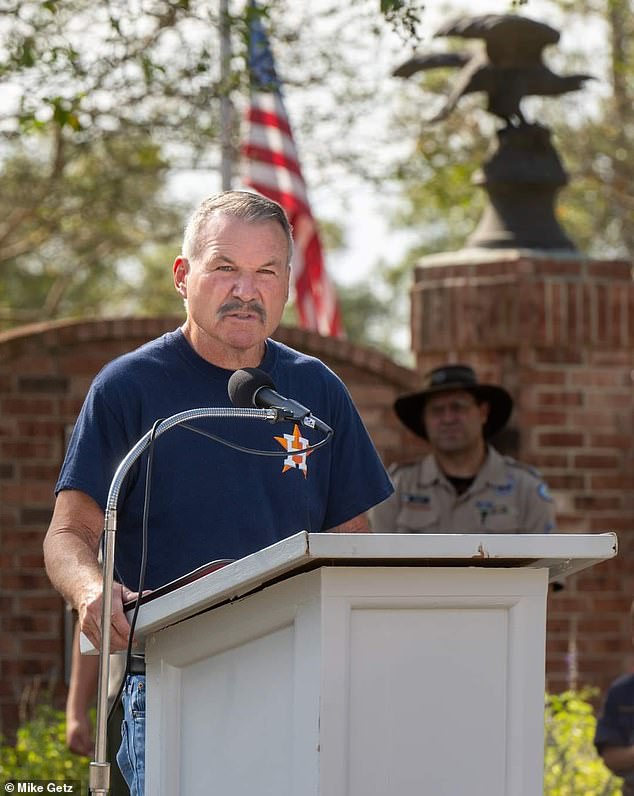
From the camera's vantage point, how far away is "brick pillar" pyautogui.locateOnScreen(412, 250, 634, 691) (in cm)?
727

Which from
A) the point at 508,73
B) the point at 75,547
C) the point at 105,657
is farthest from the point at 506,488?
the point at 105,657

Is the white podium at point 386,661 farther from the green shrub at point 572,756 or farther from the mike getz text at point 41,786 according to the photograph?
the green shrub at point 572,756

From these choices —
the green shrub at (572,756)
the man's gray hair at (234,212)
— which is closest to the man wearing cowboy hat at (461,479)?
the green shrub at (572,756)

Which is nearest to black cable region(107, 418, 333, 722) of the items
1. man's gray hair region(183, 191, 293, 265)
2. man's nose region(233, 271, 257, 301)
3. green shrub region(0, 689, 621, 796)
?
man's nose region(233, 271, 257, 301)

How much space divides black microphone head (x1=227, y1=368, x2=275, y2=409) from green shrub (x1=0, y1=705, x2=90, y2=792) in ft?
11.0

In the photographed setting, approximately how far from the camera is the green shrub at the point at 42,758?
5973mm

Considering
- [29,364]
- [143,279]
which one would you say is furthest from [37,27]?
[143,279]

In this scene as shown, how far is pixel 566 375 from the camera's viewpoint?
24.2ft

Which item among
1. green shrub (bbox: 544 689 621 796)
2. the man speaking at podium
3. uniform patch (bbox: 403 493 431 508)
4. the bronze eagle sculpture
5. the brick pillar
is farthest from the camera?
the bronze eagle sculpture

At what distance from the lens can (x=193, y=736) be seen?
8.89 feet

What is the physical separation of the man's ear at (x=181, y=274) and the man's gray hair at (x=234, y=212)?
0.08 ft

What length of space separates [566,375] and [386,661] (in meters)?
5.08

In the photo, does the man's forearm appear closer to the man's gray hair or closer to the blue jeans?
Result: the blue jeans

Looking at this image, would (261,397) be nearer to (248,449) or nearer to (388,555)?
(248,449)
